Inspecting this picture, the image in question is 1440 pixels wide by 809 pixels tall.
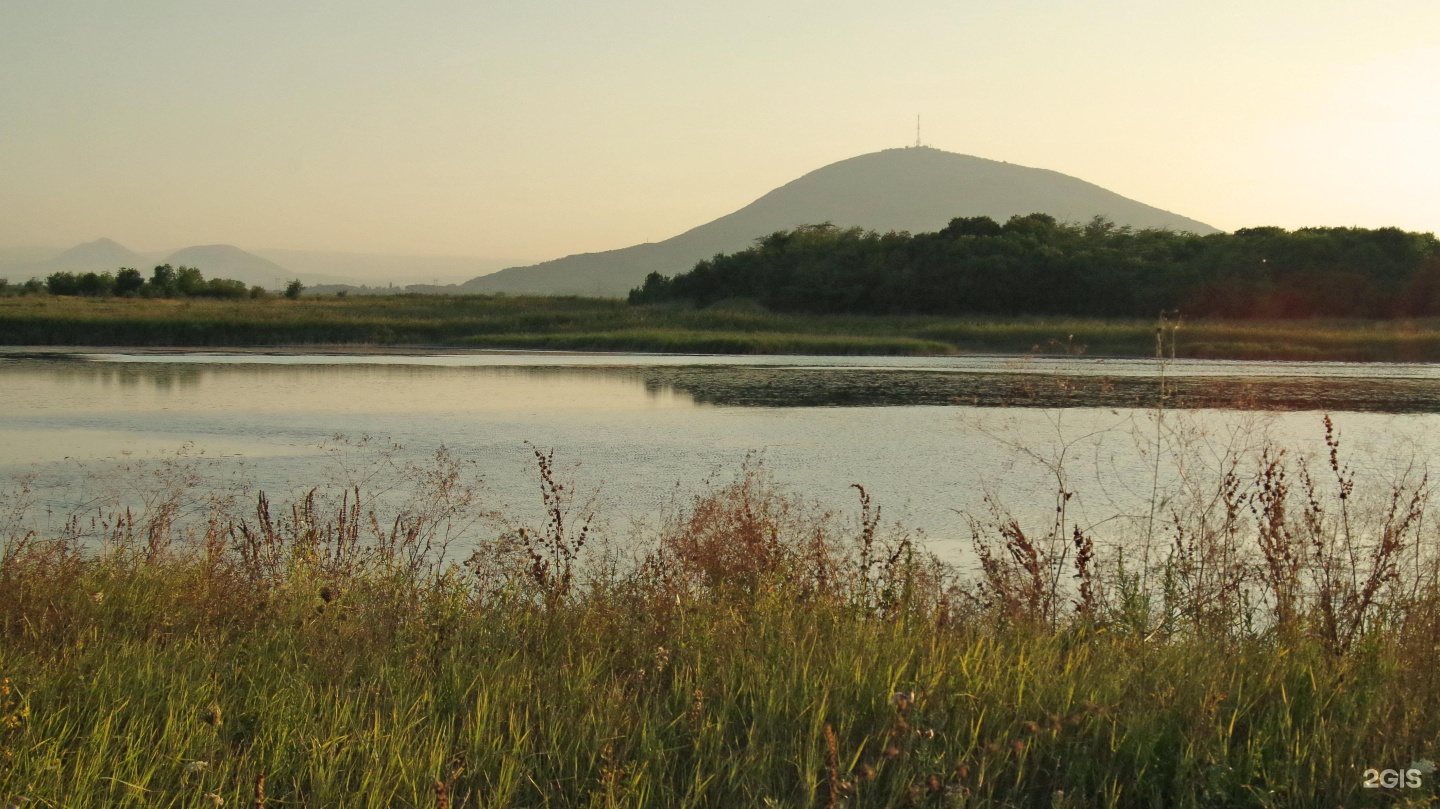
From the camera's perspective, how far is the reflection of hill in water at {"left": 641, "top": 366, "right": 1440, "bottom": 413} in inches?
810

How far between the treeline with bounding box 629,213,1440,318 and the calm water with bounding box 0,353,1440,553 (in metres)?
30.6

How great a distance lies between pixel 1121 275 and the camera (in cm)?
6191

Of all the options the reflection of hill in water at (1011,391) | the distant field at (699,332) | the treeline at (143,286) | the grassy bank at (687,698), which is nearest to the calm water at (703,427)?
the reflection of hill in water at (1011,391)

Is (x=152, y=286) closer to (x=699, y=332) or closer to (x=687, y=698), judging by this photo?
(x=699, y=332)

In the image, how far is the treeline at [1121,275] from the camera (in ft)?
196

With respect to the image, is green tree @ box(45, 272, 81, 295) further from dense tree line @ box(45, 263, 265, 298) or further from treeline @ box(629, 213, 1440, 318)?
treeline @ box(629, 213, 1440, 318)

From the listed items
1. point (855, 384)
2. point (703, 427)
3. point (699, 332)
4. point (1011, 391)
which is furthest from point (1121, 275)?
point (703, 427)

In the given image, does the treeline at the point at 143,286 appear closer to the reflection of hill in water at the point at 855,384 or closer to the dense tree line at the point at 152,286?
the dense tree line at the point at 152,286

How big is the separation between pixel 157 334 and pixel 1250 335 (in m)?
47.2

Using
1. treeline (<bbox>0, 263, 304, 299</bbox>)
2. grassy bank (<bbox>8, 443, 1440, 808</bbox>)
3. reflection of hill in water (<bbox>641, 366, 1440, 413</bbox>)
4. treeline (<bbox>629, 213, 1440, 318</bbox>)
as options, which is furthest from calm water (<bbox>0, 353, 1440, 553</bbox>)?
treeline (<bbox>0, 263, 304, 299</bbox>)

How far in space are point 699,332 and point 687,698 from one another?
50.3 meters

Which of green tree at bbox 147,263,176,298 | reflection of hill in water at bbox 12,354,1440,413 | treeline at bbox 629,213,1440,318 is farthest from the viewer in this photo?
green tree at bbox 147,263,176,298

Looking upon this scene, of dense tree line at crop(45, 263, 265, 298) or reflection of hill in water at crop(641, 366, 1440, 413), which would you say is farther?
dense tree line at crop(45, 263, 265, 298)

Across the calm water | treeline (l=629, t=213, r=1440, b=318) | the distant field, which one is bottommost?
the calm water
